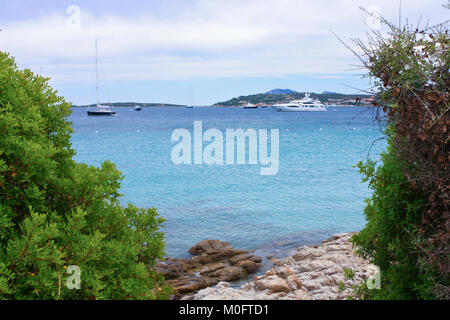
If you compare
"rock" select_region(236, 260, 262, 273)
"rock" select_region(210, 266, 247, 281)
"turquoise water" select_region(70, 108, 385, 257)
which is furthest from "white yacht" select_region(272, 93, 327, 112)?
"rock" select_region(210, 266, 247, 281)

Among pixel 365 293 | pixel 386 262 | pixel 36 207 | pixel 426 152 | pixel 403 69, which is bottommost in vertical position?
pixel 365 293

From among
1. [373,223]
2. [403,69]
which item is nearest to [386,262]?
[373,223]

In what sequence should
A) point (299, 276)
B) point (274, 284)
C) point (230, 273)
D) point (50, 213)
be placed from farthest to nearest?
point (230, 273)
point (299, 276)
point (274, 284)
point (50, 213)

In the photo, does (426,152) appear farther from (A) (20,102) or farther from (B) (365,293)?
(A) (20,102)

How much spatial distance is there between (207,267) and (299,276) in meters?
2.95

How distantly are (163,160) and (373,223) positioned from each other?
31.0m

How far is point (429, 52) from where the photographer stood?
3.69 metres

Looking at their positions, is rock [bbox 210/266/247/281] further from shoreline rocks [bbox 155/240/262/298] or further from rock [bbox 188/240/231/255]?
rock [bbox 188/240/231/255]

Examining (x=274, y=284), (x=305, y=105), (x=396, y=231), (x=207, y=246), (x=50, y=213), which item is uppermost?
(x=305, y=105)

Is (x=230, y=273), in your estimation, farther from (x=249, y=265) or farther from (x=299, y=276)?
(x=299, y=276)

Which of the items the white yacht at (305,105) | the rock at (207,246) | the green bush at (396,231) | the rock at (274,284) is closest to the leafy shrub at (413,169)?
the green bush at (396,231)

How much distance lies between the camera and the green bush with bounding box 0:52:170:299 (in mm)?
2691

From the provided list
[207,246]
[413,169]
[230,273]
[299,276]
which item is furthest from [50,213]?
[207,246]

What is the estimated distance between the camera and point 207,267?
1068cm
